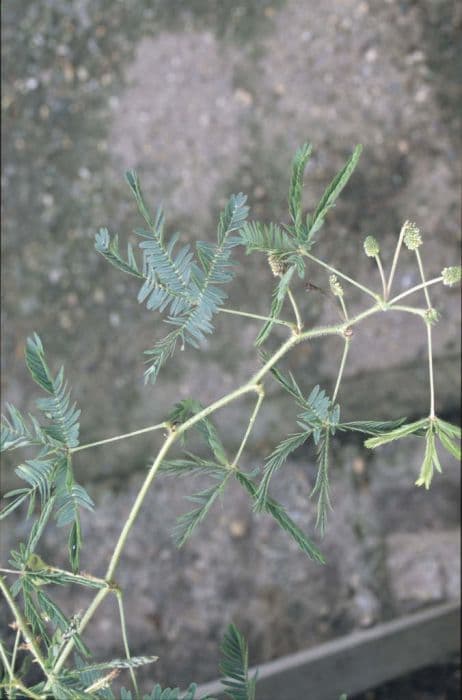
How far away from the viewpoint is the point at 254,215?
170 centimetres

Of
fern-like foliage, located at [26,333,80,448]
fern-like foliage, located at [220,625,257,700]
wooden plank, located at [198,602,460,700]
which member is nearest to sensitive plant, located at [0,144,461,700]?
fern-like foliage, located at [26,333,80,448]

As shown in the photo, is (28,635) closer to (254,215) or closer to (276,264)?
(276,264)

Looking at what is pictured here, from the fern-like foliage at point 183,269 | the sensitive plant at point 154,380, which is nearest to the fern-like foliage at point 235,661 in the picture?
the sensitive plant at point 154,380

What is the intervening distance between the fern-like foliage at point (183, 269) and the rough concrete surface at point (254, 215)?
892mm

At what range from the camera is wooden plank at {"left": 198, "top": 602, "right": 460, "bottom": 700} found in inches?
61.7

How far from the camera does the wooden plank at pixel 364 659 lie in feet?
5.15

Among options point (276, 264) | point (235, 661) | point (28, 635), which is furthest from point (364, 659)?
point (276, 264)

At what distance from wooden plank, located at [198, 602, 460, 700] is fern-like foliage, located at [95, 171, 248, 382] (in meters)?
0.99

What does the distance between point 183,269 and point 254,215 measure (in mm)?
966

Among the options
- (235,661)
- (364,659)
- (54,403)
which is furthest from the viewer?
(364,659)

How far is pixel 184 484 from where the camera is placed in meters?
1.65

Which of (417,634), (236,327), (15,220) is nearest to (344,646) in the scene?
(417,634)

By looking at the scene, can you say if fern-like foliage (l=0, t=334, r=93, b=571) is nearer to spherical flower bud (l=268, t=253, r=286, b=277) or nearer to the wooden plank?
spherical flower bud (l=268, t=253, r=286, b=277)

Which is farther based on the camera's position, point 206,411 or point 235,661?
point 235,661
